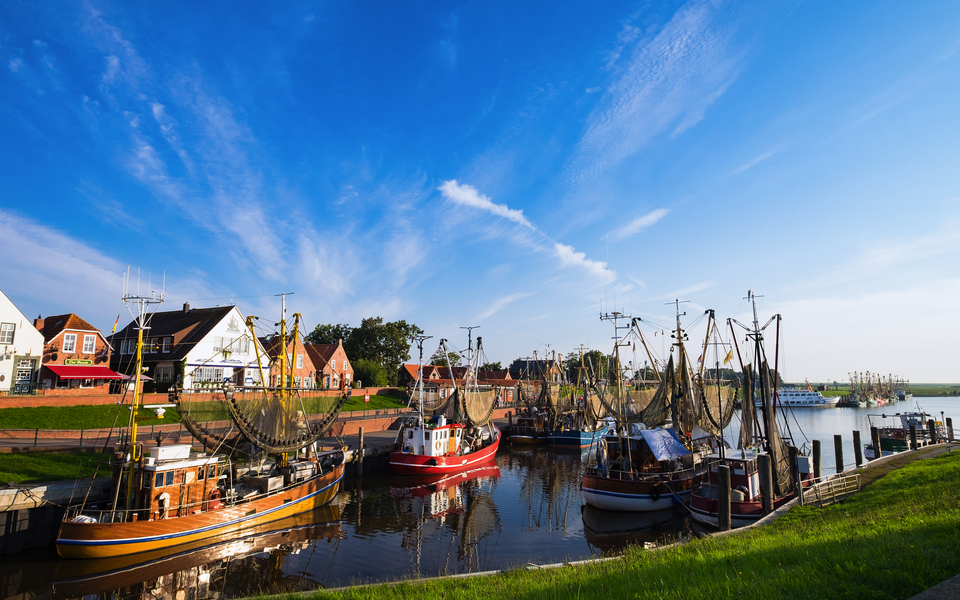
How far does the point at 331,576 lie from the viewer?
60.1 ft

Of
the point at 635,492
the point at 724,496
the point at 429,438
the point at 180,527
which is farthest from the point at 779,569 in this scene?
the point at 429,438

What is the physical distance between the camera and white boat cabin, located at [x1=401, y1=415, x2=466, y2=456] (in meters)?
37.2

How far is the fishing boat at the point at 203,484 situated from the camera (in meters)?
19.1

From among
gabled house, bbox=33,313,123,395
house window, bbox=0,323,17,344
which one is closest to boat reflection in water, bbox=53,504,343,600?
gabled house, bbox=33,313,123,395

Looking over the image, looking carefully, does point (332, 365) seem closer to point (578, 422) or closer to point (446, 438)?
point (578, 422)

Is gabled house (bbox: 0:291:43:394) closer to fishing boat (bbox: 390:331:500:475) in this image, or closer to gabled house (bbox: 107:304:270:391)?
gabled house (bbox: 107:304:270:391)

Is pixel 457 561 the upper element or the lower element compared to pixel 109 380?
lower

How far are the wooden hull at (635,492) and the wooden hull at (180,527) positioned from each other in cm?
1540

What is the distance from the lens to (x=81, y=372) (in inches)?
1870

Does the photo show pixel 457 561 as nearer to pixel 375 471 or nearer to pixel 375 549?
pixel 375 549

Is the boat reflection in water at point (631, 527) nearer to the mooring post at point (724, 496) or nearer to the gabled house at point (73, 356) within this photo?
the mooring post at point (724, 496)

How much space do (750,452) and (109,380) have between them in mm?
56961

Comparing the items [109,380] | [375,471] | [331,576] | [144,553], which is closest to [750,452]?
[331,576]

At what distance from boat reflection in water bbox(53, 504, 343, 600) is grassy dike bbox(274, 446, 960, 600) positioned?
8.41m
